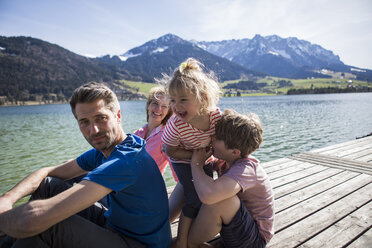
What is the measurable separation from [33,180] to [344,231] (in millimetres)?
4157

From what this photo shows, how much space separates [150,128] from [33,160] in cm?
1448

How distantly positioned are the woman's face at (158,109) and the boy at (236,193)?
1.75 metres

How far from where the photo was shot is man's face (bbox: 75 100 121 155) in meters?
2.31

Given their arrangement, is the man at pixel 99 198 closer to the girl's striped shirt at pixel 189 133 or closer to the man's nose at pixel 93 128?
the man's nose at pixel 93 128

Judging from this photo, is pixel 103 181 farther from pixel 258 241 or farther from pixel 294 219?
pixel 294 219

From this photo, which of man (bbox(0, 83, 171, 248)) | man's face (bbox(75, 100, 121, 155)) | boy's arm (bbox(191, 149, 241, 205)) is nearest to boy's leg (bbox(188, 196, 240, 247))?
boy's arm (bbox(191, 149, 241, 205))

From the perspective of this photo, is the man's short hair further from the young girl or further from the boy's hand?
the boy's hand

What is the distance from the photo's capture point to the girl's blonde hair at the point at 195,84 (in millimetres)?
2791

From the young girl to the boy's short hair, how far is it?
436 millimetres

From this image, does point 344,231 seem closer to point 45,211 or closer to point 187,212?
point 187,212

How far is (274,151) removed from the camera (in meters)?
Answer: 15.6

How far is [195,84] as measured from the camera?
2799mm

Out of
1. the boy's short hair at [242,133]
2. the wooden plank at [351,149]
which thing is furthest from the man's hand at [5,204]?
the wooden plank at [351,149]

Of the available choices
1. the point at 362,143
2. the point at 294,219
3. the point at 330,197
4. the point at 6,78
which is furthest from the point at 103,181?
the point at 6,78
